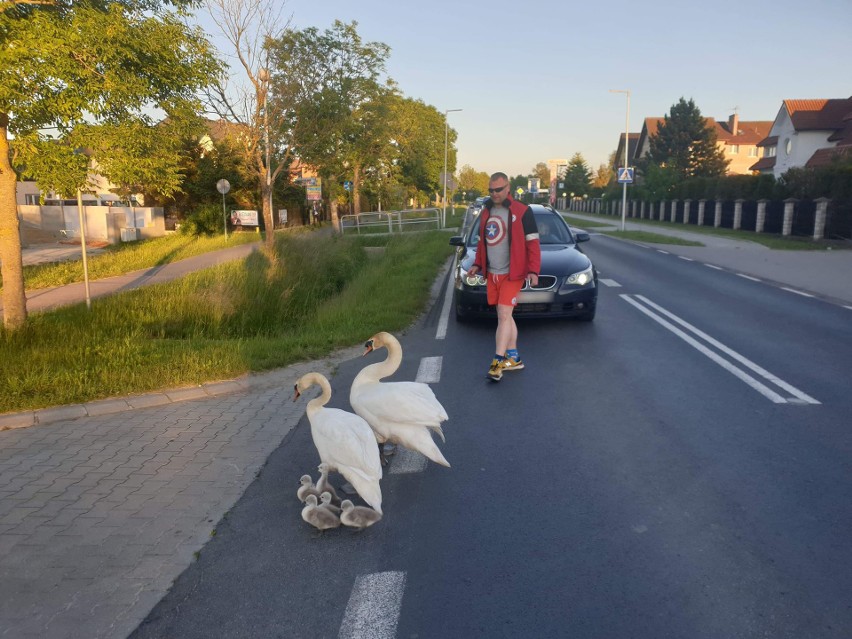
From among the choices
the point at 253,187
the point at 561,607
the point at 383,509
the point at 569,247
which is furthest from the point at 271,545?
the point at 253,187

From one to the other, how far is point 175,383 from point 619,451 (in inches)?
172

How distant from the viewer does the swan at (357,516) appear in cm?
378

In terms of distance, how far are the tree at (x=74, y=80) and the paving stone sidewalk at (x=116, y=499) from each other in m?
3.84

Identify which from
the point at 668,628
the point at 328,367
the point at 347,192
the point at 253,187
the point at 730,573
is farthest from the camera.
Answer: the point at 347,192

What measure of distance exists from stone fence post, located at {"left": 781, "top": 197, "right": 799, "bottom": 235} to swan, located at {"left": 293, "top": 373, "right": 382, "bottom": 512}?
92.6 feet

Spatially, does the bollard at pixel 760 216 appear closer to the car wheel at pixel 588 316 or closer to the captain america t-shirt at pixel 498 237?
the car wheel at pixel 588 316

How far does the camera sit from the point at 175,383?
6.84 m

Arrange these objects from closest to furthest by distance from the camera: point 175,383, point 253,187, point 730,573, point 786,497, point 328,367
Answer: point 730,573
point 786,497
point 175,383
point 328,367
point 253,187

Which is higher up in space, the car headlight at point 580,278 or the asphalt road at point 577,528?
the car headlight at point 580,278

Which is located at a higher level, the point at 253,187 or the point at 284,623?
the point at 253,187

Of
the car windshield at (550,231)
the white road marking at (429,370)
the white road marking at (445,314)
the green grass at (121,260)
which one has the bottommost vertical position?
the green grass at (121,260)

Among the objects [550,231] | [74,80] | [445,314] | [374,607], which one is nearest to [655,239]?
[550,231]

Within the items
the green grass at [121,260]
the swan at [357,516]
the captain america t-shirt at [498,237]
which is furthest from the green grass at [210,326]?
the green grass at [121,260]

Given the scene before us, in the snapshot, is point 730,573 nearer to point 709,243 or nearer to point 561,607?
point 561,607
